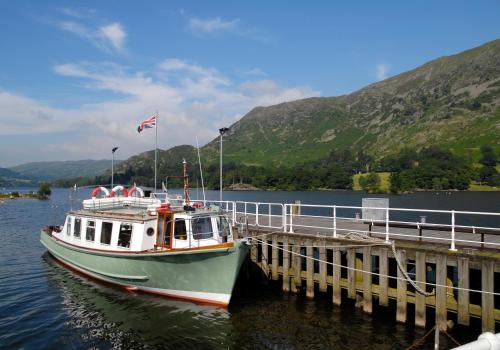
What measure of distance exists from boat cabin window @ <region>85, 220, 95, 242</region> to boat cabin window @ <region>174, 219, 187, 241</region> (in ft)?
23.3

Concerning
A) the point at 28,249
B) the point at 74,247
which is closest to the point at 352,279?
the point at 74,247

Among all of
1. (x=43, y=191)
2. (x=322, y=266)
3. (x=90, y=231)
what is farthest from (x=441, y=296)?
(x=43, y=191)

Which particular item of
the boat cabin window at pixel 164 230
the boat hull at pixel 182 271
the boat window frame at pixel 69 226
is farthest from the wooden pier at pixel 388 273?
the boat window frame at pixel 69 226

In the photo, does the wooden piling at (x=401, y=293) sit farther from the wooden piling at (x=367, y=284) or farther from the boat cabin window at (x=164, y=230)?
the boat cabin window at (x=164, y=230)

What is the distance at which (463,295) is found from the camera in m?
→ 14.7

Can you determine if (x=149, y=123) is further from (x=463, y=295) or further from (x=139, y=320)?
(x=463, y=295)

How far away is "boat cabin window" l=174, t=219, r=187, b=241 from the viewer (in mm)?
20047

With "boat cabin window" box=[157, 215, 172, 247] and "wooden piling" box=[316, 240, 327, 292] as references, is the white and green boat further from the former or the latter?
"wooden piling" box=[316, 240, 327, 292]

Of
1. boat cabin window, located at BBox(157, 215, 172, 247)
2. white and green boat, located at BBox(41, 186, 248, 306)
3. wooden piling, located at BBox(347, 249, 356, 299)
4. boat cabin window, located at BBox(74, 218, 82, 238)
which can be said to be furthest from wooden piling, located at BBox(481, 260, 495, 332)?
boat cabin window, located at BBox(74, 218, 82, 238)

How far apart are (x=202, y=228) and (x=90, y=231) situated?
28.0 ft

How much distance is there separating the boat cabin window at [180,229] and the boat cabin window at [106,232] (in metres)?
4.98

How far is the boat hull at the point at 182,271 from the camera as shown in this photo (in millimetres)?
18641

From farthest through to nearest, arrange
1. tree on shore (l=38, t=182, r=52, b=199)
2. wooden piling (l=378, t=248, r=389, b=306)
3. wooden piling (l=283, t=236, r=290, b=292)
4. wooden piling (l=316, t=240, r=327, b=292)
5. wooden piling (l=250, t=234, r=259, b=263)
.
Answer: tree on shore (l=38, t=182, r=52, b=199), wooden piling (l=250, t=234, r=259, b=263), wooden piling (l=283, t=236, r=290, b=292), wooden piling (l=316, t=240, r=327, b=292), wooden piling (l=378, t=248, r=389, b=306)

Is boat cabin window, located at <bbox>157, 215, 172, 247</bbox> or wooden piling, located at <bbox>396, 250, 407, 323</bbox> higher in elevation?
boat cabin window, located at <bbox>157, 215, 172, 247</bbox>
